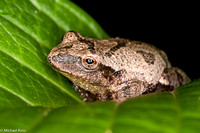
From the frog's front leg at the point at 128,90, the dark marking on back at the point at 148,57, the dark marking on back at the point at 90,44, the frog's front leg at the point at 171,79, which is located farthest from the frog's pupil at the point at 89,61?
the frog's front leg at the point at 171,79

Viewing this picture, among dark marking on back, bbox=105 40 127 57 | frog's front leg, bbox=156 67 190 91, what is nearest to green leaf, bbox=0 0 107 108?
dark marking on back, bbox=105 40 127 57

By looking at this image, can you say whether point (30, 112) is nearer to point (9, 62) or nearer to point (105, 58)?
point (9, 62)

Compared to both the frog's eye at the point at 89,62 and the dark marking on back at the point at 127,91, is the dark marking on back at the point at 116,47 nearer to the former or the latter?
the frog's eye at the point at 89,62

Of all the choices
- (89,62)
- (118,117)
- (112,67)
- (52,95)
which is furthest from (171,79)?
(118,117)

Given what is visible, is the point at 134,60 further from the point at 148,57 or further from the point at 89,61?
the point at 89,61

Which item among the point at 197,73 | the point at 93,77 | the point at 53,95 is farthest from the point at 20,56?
the point at 197,73

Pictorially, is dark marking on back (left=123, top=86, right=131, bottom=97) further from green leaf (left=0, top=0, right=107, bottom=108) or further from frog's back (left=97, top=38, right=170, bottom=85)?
green leaf (left=0, top=0, right=107, bottom=108)
